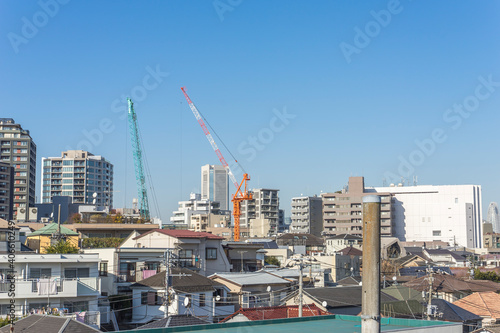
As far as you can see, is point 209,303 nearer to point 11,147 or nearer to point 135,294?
point 135,294

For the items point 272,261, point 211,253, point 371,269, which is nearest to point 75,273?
point 211,253

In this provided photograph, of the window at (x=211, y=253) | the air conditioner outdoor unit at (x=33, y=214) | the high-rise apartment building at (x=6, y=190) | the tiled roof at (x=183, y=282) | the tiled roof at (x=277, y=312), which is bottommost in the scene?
the tiled roof at (x=277, y=312)

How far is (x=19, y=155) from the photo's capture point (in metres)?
109

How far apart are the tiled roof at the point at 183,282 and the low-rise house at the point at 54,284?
4.39 m

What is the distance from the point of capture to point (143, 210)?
120m

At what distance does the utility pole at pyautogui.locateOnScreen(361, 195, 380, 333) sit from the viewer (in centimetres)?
1103

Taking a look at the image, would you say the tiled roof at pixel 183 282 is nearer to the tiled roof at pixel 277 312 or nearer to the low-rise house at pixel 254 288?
the low-rise house at pixel 254 288

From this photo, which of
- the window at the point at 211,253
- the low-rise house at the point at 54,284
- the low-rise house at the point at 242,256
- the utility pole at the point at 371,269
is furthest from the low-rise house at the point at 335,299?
the utility pole at the point at 371,269

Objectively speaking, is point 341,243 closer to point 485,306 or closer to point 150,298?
point 485,306

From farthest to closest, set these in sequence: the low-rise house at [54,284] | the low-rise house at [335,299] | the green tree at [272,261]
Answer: the green tree at [272,261], the low-rise house at [335,299], the low-rise house at [54,284]

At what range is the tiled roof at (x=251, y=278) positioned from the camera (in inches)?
1545

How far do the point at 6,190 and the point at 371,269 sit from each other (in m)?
95.8

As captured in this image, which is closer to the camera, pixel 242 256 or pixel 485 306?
pixel 485 306

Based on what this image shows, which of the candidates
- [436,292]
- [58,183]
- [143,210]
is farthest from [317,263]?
[58,183]
